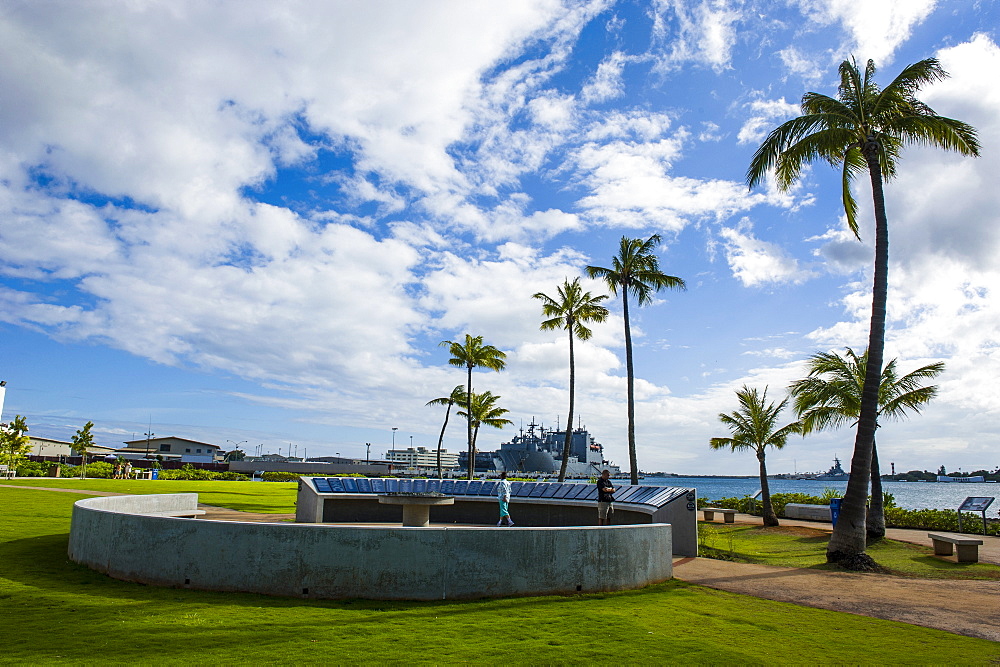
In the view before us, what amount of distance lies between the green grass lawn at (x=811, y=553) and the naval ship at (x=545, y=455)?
56.5 m

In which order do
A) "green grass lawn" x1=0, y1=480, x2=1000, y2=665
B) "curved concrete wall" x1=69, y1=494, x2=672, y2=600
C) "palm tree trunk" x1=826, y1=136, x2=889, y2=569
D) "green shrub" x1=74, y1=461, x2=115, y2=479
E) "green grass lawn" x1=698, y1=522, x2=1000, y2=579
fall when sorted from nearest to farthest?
"green grass lawn" x1=0, y1=480, x2=1000, y2=665 → "curved concrete wall" x1=69, y1=494, x2=672, y2=600 → "green grass lawn" x1=698, y1=522, x2=1000, y2=579 → "palm tree trunk" x1=826, y1=136, x2=889, y2=569 → "green shrub" x1=74, y1=461, x2=115, y2=479

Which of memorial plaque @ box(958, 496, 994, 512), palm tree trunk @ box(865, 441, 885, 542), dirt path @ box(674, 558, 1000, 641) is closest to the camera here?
dirt path @ box(674, 558, 1000, 641)

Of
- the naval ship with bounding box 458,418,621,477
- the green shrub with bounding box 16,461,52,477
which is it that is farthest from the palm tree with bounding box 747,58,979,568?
the naval ship with bounding box 458,418,621,477

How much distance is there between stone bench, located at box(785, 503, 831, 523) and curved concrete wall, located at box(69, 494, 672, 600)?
2033 cm

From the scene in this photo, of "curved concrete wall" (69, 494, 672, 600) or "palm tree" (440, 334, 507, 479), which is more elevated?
"palm tree" (440, 334, 507, 479)

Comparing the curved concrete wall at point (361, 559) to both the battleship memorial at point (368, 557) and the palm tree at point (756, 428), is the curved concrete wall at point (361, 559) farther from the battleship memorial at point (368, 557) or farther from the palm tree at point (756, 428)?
the palm tree at point (756, 428)

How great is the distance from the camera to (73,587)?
8422 millimetres

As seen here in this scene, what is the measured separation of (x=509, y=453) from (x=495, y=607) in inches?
3033

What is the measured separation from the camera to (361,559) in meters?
8.09

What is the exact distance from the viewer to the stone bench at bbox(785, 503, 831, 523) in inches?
994

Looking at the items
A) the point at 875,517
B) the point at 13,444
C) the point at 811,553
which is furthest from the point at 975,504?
the point at 13,444

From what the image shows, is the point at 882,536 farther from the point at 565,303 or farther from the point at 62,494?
the point at 62,494

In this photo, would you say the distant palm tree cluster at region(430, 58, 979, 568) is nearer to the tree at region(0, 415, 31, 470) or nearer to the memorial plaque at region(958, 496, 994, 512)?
the memorial plaque at region(958, 496, 994, 512)

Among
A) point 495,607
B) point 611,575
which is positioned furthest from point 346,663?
point 611,575
